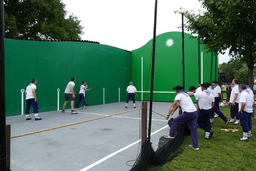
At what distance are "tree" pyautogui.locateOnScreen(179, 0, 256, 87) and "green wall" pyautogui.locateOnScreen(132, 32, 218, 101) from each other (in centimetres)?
504

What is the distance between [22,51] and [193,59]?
10.9 m

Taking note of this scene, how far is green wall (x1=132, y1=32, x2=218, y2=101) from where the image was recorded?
1429 centimetres

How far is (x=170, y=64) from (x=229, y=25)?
839 cm

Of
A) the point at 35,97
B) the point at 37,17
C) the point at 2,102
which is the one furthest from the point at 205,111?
the point at 37,17

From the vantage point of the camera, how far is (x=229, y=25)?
6.88 metres

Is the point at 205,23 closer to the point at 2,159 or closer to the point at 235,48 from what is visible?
the point at 235,48

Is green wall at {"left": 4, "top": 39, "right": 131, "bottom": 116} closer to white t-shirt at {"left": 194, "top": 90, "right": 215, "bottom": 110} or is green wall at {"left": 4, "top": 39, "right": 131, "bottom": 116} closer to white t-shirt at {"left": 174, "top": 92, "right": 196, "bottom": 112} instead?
white t-shirt at {"left": 174, "top": 92, "right": 196, "bottom": 112}

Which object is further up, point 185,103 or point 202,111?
point 185,103

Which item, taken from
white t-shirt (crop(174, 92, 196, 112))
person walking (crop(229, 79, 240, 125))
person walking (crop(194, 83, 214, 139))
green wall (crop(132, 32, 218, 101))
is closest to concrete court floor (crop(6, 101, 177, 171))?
white t-shirt (crop(174, 92, 196, 112))

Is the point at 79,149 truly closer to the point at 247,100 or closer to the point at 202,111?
the point at 202,111

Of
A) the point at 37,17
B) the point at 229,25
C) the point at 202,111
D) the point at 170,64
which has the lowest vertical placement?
the point at 202,111

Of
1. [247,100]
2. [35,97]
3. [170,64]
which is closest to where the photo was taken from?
[247,100]

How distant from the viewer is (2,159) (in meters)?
1.69

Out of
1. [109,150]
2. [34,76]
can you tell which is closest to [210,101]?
[109,150]
